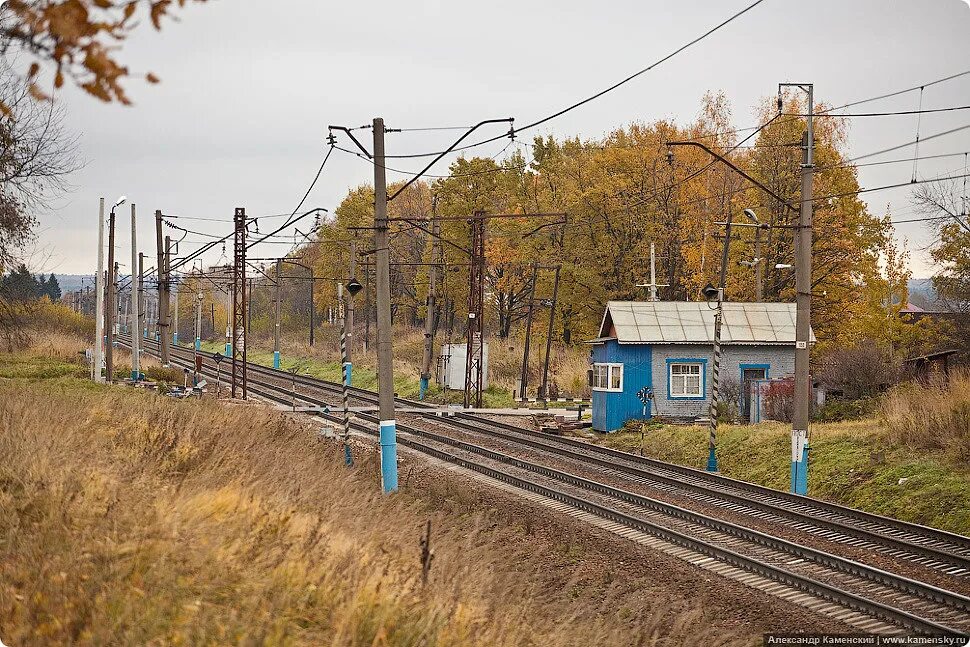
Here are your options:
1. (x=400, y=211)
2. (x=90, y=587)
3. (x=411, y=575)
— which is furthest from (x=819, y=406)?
(x=400, y=211)

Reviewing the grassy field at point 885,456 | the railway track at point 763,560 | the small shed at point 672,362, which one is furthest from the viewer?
the small shed at point 672,362

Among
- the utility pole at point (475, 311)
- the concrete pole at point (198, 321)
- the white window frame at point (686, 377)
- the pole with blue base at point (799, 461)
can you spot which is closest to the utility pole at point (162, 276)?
the concrete pole at point (198, 321)

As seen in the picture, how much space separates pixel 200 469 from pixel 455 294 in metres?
48.4

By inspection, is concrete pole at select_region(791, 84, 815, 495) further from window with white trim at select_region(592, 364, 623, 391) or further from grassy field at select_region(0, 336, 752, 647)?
window with white trim at select_region(592, 364, 623, 391)

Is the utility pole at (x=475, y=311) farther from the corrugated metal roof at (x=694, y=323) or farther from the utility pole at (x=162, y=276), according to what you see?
the utility pole at (x=162, y=276)

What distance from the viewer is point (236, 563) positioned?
26.6 feet

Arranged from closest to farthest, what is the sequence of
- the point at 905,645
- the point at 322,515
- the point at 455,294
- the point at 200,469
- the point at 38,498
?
the point at 38,498 < the point at 905,645 < the point at 322,515 < the point at 200,469 < the point at 455,294

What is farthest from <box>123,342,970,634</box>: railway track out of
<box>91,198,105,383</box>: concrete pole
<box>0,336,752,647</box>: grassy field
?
<box>91,198,105,383</box>: concrete pole

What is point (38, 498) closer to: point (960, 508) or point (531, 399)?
point (960, 508)

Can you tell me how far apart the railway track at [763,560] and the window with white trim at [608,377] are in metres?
8.87

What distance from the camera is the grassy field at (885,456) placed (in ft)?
59.5

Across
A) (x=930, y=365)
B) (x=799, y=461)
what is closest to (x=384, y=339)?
(x=799, y=461)

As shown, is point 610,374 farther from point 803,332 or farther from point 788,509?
point 788,509

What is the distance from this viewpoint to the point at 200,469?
13.1 m
